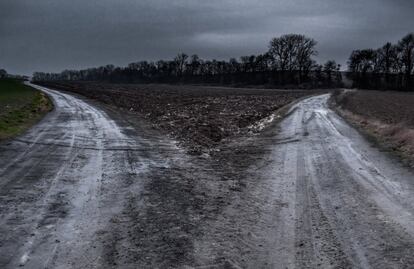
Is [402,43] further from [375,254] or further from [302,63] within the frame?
[375,254]

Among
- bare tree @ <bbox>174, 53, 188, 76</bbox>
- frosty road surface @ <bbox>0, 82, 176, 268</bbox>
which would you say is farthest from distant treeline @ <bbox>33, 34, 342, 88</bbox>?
frosty road surface @ <bbox>0, 82, 176, 268</bbox>

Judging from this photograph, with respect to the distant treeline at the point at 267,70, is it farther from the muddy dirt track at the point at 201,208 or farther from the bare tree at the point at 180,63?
the muddy dirt track at the point at 201,208

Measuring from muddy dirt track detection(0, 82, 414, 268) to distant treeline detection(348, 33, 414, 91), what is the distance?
4298 inches

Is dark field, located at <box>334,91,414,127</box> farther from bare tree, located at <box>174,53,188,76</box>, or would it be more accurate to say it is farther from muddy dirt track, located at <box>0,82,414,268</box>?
bare tree, located at <box>174,53,188,76</box>

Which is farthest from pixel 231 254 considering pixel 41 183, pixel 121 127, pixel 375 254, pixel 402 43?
pixel 402 43

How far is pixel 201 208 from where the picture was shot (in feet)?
23.0

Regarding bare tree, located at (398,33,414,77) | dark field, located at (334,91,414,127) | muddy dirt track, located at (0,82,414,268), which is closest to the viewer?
muddy dirt track, located at (0,82,414,268)

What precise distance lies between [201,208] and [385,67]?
408 ft

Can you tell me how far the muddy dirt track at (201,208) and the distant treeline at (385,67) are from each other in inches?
4298

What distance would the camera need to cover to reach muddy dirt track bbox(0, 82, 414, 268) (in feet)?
16.6

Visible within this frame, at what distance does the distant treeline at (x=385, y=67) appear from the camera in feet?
372

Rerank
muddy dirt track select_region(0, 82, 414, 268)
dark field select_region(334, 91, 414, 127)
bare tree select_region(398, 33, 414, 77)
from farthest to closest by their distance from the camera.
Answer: bare tree select_region(398, 33, 414, 77), dark field select_region(334, 91, 414, 127), muddy dirt track select_region(0, 82, 414, 268)

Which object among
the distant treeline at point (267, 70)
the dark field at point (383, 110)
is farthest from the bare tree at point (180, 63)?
the dark field at point (383, 110)

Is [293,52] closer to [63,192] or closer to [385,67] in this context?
[385,67]
